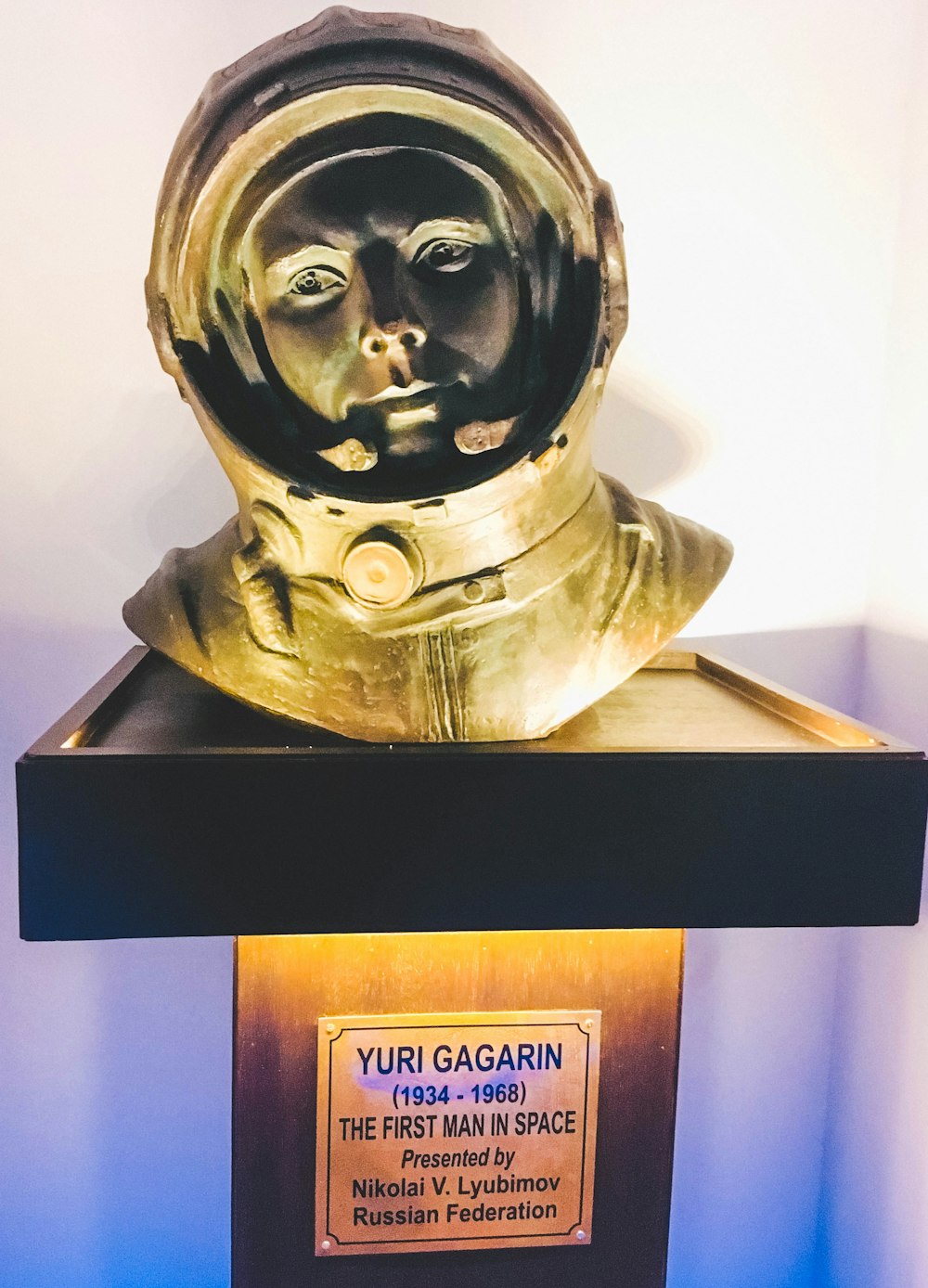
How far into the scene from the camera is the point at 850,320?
1.33 metres

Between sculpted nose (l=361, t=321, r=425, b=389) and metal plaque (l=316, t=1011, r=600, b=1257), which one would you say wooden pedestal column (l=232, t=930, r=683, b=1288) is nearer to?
metal plaque (l=316, t=1011, r=600, b=1257)

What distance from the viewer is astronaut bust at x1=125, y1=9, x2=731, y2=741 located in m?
0.84

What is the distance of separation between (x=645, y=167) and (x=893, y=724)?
2.36 feet

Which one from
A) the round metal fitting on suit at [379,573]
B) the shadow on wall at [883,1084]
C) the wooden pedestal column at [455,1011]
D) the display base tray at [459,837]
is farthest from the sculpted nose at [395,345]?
the shadow on wall at [883,1084]

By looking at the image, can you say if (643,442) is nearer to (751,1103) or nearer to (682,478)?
(682,478)

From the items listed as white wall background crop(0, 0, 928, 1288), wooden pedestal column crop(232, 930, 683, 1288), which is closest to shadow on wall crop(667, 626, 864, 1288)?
white wall background crop(0, 0, 928, 1288)

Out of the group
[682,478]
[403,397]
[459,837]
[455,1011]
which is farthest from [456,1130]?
[682,478]

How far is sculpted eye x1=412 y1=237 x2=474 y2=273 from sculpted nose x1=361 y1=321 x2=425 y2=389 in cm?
6

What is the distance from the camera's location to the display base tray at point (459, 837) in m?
0.81

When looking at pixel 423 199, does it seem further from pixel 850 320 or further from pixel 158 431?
pixel 850 320

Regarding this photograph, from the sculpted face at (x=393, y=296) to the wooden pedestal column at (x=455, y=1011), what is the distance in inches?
18.0

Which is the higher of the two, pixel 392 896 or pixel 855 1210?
pixel 392 896

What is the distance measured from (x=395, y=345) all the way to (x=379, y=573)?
0.18 metres

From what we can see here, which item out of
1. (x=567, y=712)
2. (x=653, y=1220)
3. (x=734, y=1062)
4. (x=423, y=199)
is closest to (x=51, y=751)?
(x=567, y=712)
